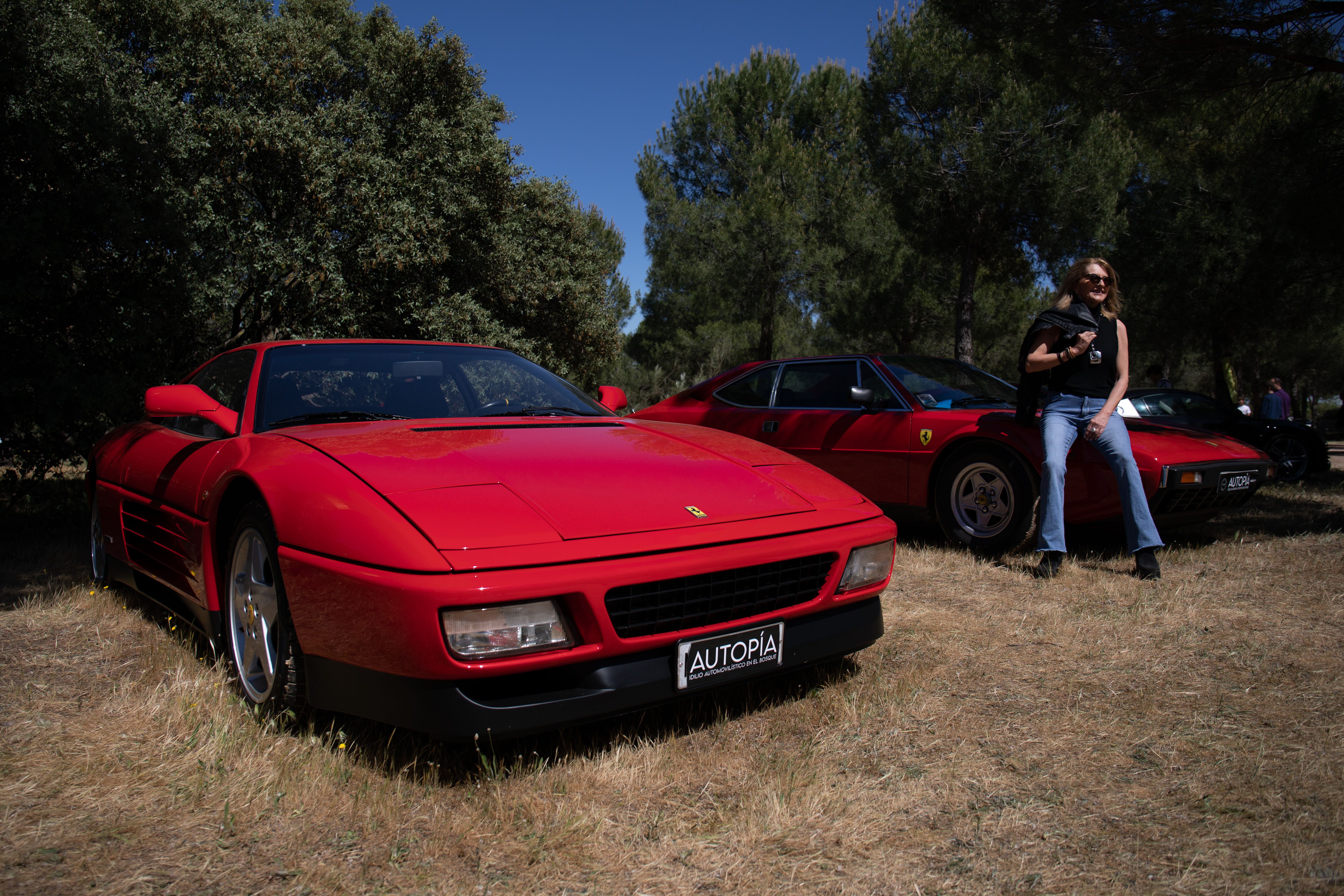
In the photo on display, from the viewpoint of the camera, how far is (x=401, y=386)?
10.1 feet

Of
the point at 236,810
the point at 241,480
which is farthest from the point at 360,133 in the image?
the point at 236,810

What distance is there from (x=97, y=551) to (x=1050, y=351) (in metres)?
4.90

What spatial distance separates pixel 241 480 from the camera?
2502mm

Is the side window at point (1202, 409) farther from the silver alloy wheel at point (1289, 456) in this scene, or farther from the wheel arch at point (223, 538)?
the wheel arch at point (223, 538)

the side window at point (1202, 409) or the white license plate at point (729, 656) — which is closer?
the white license plate at point (729, 656)

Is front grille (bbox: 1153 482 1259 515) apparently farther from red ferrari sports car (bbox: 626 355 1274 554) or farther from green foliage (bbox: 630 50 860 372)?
green foliage (bbox: 630 50 860 372)

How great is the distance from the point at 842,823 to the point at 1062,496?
9.31 ft

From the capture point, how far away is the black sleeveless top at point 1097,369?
4.22 metres

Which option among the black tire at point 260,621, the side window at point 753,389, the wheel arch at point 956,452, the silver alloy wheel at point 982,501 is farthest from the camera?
the side window at point 753,389

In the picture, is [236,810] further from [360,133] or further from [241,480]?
[360,133]

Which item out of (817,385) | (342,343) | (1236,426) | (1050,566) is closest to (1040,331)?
(1050,566)

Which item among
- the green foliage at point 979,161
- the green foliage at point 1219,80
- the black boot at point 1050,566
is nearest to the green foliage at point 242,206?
the black boot at point 1050,566

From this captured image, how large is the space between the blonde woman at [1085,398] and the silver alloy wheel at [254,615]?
11.3 feet

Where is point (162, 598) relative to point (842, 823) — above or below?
above
